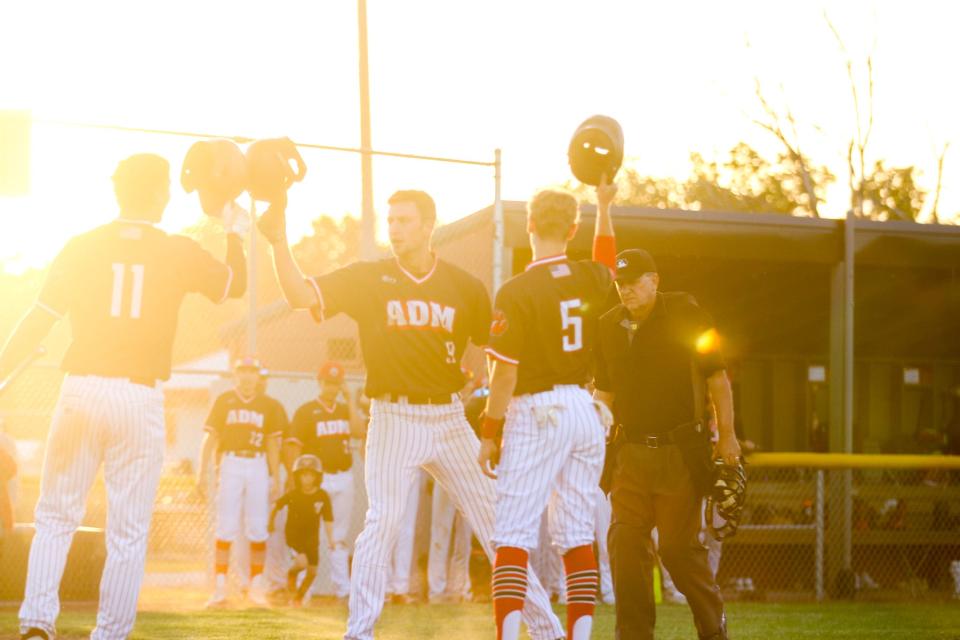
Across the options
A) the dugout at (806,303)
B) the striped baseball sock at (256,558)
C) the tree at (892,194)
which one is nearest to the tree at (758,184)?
the tree at (892,194)

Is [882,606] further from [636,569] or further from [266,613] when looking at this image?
[636,569]

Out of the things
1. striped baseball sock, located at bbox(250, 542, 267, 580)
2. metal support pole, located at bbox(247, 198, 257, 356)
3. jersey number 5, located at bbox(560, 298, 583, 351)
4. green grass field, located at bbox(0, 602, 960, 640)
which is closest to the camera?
jersey number 5, located at bbox(560, 298, 583, 351)

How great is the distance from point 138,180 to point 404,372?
152 cm

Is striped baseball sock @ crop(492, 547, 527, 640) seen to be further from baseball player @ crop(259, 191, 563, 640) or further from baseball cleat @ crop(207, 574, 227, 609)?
baseball cleat @ crop(207, 574, 227, 609)

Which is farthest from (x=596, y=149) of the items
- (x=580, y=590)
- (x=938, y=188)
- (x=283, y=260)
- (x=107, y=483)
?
(x=938, y=188)

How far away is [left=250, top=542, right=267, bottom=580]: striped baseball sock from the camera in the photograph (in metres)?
11.9

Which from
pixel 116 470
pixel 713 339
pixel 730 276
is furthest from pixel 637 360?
pixel 730 276

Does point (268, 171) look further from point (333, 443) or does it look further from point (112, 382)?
point (333, 443)

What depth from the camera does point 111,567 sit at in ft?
19.0

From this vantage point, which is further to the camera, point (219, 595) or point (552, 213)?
point (219, 595)

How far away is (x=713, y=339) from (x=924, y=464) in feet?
24.4

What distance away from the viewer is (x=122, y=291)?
19.4ft

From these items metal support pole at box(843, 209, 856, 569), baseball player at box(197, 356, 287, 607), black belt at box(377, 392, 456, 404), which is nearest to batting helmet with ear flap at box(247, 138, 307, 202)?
black belt at box(377, 392, 456, 404)

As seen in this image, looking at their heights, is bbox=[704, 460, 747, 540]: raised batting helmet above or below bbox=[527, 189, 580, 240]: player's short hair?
below
